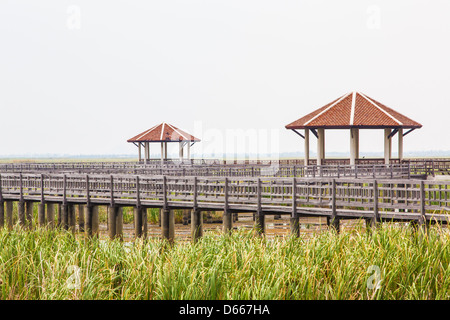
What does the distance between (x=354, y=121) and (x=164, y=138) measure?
22.1m

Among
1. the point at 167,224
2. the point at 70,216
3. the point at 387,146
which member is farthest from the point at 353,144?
the point at 167,224

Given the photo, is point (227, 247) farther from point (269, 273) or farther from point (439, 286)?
point (439, 286)

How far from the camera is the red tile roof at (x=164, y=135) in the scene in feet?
185

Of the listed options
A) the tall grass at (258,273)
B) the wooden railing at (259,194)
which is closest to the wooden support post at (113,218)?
the wooden railing at (259,194)

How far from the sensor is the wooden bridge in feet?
57.9

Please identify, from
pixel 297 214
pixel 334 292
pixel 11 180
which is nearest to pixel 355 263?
pixel 334 292

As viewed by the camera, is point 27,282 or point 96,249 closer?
point 27,282

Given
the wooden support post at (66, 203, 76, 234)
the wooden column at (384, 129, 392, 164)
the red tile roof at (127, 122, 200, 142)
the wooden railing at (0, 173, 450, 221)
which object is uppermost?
the red tile roof at (127, 122, 200, 142)

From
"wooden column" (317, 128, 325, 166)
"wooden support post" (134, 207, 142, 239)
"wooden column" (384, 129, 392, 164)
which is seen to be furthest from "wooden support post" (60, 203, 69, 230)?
"wooden column" (384, 129, 392, 164)

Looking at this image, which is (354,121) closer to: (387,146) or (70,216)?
(387,146)

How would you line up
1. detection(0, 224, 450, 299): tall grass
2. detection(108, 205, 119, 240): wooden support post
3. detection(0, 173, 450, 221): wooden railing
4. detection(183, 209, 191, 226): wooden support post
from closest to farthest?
detection(0, 224, 450, 299): tall grass, detection(0, 173, 450, 221): wooden railing, detection(108, 205, 119, 240): wooden support post, detection(183, 209, 191, 226): wooden support post

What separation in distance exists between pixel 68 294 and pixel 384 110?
33.6 m

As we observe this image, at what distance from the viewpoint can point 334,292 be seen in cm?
1023

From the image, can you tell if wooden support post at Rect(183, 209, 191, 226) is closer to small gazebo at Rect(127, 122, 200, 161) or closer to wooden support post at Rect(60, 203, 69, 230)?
wooden support post at Rect(60, 203, 69, 230)
